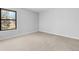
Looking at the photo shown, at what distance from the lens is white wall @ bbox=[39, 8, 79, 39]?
1.43 m

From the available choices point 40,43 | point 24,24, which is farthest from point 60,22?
point 24,24

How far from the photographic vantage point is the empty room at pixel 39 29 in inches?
54.4

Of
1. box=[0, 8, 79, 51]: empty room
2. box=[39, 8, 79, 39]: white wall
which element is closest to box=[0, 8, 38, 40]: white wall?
box=[0, 8, 79, 51]: empty room

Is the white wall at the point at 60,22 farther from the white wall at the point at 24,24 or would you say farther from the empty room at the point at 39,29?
the white wall at the point at 24,24

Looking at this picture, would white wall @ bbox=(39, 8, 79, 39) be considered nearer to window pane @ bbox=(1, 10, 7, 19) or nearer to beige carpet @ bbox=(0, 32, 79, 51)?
beige carpet @ bbox=(0, 32, 79, 51)

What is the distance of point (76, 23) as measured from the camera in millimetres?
1477

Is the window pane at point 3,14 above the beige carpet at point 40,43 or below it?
above

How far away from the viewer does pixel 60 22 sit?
1527 mm

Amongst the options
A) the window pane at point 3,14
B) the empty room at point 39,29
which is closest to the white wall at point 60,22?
the empty room at point 39,29

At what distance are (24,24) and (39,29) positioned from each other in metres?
0.27
